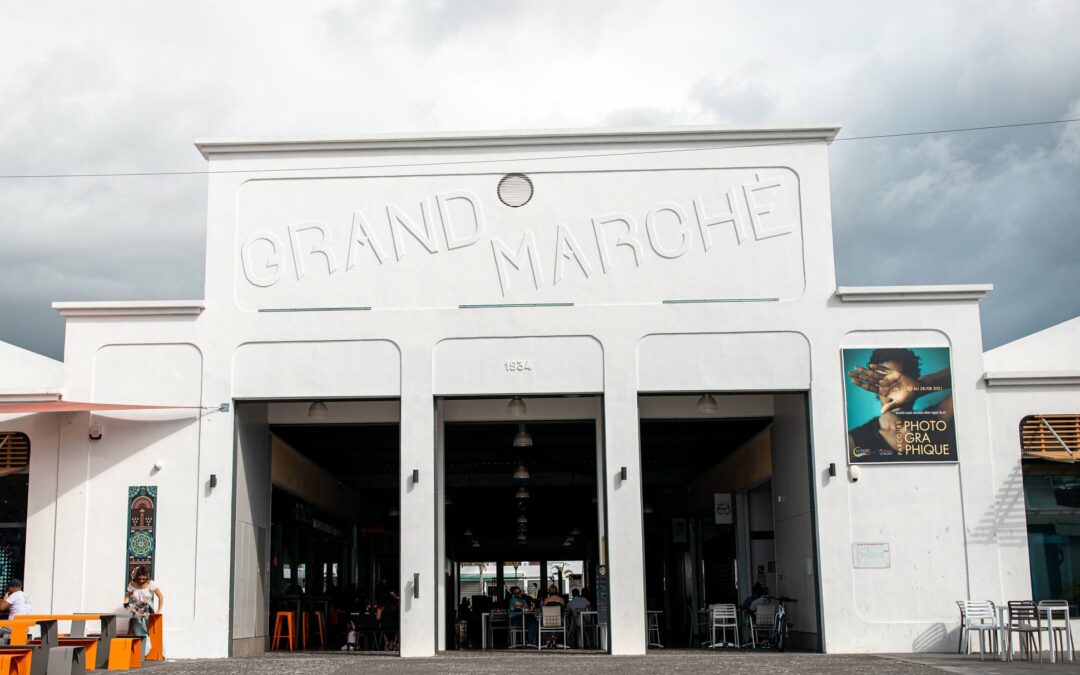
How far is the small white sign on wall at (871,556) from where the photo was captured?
48.1 feet

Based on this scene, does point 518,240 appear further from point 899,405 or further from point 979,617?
point 979,617

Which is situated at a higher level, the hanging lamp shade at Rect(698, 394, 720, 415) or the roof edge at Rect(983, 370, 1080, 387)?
the roof edge at Rect(983, 370, 1080, 387)

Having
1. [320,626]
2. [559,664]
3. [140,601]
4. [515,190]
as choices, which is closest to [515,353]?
[515,190]

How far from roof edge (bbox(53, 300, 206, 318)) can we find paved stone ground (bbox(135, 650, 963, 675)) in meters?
4.66

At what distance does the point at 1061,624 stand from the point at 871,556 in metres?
2.56

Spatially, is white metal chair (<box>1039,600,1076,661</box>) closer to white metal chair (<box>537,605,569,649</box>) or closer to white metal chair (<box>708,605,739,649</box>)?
white metal chair (<box>708,605,739,649</box>)

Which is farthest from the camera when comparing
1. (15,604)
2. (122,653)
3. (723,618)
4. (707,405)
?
(723,618)

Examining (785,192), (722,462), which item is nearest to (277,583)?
(722,462)

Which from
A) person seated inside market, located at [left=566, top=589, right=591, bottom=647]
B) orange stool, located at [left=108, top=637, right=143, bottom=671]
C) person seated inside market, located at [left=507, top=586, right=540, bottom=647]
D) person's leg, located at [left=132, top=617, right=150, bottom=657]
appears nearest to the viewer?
orange stool, located at [left=108, top=637, right=143, bottom=671]

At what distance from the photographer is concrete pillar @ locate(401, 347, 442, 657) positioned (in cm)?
1467

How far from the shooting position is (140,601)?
1389 cm

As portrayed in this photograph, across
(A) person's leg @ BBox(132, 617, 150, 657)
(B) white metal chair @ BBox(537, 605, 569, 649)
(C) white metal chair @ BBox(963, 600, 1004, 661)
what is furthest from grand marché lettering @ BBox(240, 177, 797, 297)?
(B) white metal chair @ BBox(537, 605, 569, 649)

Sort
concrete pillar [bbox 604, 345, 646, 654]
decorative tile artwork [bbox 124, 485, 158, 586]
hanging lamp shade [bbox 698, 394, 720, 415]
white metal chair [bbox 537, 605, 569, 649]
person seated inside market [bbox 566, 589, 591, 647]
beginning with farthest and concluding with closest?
person seated inside market [bbox 566, 589, 591, 647], white metal chair [bbox 537, 605, 569, 649], hanging lamp shade [bbox 698, 394, 720, 415], decorative tile artwork [bbox 124, 485, 158, 586], concrete pillar [bbox 604, 345, 646, 654]

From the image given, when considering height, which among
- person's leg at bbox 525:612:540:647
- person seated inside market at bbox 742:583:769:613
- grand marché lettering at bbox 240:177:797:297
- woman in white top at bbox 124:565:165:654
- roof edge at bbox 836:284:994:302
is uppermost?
grand marché lettering at bbox 240:177:797:297
